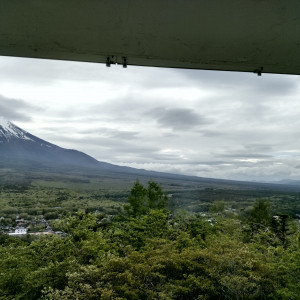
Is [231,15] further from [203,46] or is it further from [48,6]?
[48,6]

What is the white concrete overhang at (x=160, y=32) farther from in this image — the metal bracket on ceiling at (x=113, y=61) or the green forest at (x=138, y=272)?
the green forest at (x=138, y=272)

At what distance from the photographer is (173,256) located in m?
5.82

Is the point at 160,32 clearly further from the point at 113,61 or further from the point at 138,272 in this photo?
the point at 138,272

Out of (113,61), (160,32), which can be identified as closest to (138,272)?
(113,61)

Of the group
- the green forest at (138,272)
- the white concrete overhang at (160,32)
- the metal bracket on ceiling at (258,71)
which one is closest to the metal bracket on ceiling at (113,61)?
the white concrete overhang at (160,32)

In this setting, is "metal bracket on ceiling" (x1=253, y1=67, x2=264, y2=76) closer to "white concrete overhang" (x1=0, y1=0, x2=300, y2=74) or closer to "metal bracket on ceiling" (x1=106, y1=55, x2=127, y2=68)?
"white concrete overhang" (x1=0, y1=0, x2=300, y2=74)

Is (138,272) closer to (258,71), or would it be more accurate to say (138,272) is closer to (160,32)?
(258,71)

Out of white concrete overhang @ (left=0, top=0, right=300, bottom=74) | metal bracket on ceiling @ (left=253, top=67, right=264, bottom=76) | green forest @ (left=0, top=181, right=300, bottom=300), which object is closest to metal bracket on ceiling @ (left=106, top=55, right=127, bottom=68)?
white concrete overhang @ (left=0, top=0, right=300, bottom=74)

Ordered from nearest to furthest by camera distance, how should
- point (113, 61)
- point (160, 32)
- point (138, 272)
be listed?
point (160, 32) < point (113, 61) < point (138, 272)

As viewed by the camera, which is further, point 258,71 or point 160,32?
point 258,71

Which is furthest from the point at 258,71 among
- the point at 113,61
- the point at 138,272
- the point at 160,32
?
the point at 138,272

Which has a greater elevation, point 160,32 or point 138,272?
point 160,32

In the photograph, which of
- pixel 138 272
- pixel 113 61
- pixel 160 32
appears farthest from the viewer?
pixel 138 272

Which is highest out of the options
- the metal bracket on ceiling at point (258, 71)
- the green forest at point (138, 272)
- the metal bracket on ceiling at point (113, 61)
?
the metal bracket on ceiling at point (258, 71)
